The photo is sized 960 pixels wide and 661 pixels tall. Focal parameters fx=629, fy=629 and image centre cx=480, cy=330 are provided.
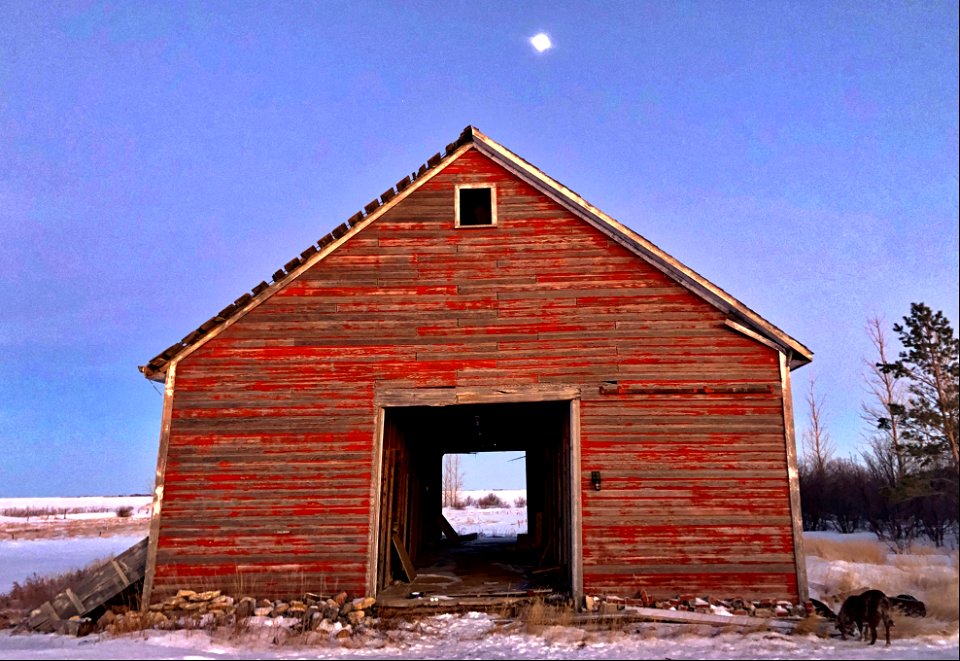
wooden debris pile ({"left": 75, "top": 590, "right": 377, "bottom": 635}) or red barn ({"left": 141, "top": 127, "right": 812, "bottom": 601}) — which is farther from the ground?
red barn ({"left": 141, "top": 127, "right": 812, "bottom": 601})

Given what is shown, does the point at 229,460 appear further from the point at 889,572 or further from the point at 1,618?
the point at 889,572

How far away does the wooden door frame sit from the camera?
33.9ft

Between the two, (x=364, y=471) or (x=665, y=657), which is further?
(x=364, y=471)

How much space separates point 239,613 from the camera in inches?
378

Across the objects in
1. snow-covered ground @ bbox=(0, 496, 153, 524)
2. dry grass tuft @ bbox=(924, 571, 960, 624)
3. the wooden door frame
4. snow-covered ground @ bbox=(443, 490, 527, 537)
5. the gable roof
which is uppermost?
the gable roof

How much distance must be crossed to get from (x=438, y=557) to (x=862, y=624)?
11167mm

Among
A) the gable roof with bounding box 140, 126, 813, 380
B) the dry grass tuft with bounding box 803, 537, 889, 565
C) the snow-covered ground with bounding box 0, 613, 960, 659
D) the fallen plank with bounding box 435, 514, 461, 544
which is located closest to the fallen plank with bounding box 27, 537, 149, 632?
the snow-covered ground with bounding box 0, 613, 960, 659

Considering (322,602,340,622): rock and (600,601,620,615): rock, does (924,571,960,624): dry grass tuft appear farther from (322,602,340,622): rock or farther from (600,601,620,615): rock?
(322,602,340,622): rock

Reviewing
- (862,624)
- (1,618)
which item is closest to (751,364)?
(862,624)

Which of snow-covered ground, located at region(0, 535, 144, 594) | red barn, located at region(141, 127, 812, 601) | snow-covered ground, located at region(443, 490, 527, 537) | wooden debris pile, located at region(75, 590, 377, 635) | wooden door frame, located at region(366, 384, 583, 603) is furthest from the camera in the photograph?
snow-covered ground, located at region(443, 490, 527, 537)

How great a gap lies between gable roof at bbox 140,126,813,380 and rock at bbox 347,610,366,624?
17.2ft

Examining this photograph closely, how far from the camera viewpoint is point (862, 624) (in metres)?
8.23

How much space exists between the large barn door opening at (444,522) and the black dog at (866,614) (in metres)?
3.75

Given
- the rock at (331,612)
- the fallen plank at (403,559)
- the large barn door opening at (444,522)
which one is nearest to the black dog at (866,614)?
the large barn door opening at (444,522)
